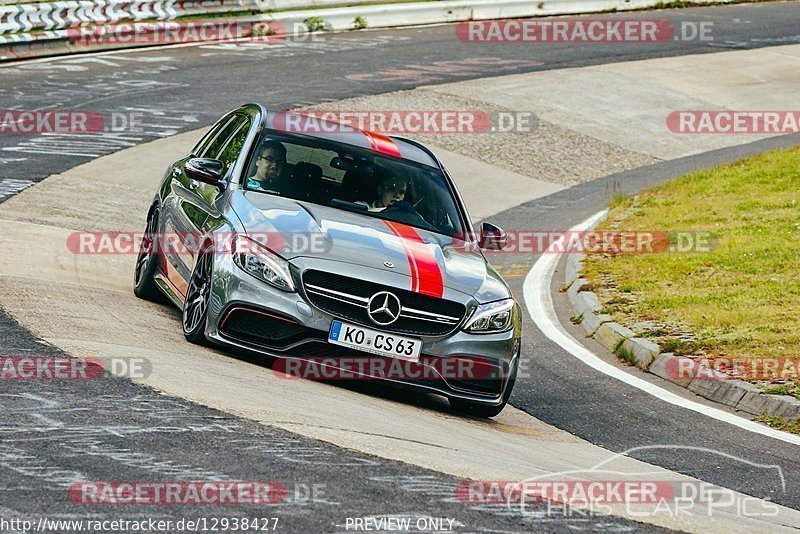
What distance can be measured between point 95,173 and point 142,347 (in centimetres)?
856

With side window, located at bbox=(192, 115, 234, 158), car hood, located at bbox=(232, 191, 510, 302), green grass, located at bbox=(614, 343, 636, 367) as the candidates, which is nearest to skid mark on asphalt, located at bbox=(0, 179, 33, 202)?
side window, located at bbox=(192, 115, 234, 158)

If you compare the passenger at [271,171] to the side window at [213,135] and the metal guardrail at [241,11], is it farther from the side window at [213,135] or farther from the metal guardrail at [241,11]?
the metal guardrail at [241,11]

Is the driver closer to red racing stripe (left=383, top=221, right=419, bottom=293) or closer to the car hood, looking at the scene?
the car hood

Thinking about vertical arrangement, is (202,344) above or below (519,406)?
above

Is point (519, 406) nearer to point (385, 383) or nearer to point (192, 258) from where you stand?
point (385, 383)

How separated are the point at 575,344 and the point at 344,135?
311 centimetres

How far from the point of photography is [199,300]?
8.50 meters

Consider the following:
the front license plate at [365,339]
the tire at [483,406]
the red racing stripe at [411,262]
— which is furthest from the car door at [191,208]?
the tire at [483,406]

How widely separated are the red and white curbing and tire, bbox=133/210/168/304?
Result: 401 cm

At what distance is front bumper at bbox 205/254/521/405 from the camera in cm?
799

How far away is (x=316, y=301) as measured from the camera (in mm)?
7996

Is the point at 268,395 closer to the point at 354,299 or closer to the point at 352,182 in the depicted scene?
the point at 354,299

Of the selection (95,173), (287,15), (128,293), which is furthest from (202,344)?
(287,15)

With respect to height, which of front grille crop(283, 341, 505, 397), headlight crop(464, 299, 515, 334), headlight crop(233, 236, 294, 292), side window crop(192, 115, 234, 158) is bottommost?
front grille crop(283, 341, 505, 397)
